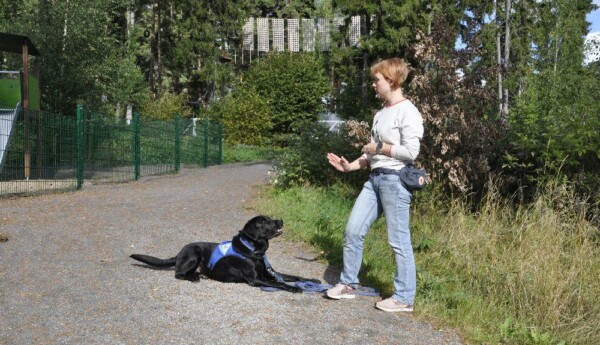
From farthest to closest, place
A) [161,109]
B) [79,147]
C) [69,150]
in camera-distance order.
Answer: [161,109] → [79,147] → [69,150]

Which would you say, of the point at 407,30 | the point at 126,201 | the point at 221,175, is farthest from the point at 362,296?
the point at 407,30

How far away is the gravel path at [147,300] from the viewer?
469 centimetres

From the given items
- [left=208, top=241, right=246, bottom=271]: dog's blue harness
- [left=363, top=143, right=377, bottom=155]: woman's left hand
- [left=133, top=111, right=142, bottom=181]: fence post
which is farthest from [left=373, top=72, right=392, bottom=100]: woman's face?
[left=133, top=111, right=142, bottom=181]: fence post

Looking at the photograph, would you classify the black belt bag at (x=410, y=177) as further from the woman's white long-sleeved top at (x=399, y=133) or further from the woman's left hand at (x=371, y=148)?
the woman's left hand at (x=371, y=148)

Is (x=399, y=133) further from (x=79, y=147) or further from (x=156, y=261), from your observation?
(x=79, y=147)

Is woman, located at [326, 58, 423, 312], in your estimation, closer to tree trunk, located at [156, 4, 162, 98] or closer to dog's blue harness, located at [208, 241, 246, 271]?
dog's blue harness, located at [208, 241, 246, 271]

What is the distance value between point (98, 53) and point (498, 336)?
842 inches

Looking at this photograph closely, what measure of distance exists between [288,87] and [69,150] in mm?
25978

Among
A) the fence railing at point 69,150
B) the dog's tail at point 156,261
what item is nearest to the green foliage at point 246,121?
the fence railing at point 69,150

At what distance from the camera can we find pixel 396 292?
17.3ft

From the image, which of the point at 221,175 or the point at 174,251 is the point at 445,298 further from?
the point at 221,175

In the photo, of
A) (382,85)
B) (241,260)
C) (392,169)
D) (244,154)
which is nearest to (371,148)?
(392,169)

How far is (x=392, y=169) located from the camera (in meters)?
5.11

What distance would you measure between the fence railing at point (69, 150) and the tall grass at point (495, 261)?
5.04m
